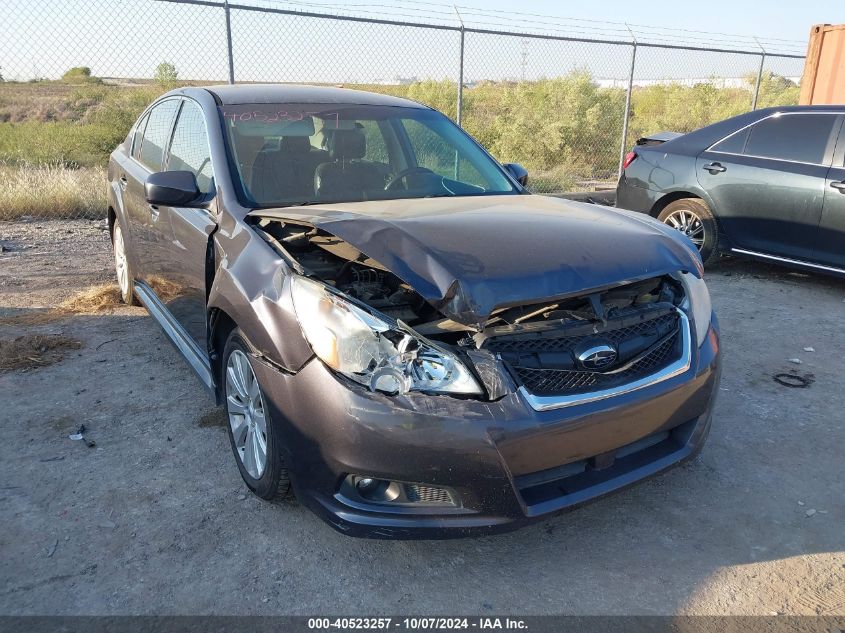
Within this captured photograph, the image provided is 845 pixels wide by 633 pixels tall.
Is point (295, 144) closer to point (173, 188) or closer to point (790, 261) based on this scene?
point (173, 188)

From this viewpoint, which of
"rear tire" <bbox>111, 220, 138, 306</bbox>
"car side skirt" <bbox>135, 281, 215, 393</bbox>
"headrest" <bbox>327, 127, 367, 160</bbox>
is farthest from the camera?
"rear tire" <bbox>111, 220, 138, 306</bbox>

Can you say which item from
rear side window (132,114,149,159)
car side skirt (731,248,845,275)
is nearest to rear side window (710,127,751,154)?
car side skirt (731,248,845,275)

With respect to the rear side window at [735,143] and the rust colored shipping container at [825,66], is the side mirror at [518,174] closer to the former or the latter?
the rear side window at [735,143]

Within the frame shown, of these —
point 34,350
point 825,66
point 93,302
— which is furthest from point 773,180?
point 34,350

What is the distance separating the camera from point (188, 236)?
347cm

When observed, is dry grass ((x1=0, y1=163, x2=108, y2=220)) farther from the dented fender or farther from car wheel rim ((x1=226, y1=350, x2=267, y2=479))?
car wheel rim ((x1=226, y1=350, x2=267, y2=479))

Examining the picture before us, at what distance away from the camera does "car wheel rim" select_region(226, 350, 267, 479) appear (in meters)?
2.81

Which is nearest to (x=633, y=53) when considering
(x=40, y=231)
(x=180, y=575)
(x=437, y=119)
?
(x=437, y=119)

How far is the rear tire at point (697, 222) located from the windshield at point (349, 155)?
10.7ft

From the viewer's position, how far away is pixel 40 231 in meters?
7.99

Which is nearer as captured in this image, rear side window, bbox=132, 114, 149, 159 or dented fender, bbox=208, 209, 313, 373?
dented fender, bbox=208, 209, 313, 373

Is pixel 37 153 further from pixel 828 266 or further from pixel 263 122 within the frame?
pixel 828 266

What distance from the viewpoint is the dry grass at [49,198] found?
861cm

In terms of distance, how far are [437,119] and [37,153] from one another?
13165 mm
